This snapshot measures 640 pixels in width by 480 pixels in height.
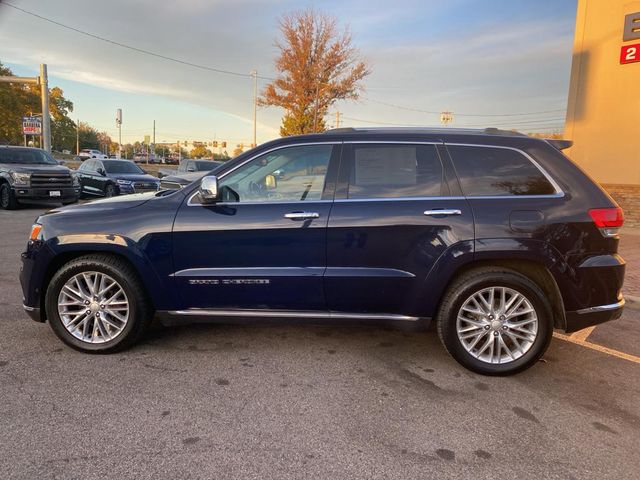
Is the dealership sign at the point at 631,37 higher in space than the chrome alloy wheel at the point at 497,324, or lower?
higher

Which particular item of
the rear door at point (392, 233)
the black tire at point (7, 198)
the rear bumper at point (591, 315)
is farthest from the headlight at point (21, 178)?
the rear bumper at point (591, 315)

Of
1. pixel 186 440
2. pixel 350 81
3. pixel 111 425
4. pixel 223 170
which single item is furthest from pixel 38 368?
pixel 350 81

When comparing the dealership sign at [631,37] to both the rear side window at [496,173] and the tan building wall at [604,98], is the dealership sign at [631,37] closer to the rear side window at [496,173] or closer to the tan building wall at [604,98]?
the tan building wall at [604,98]

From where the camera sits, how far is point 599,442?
9.25 ft

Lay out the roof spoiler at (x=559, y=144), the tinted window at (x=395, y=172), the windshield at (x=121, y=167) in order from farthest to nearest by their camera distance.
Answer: the windshield at (x=121, y=167) < the roof spoiler at (x=559, y=144) < the tinted window at (x=395, y=172)

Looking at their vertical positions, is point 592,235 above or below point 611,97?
below

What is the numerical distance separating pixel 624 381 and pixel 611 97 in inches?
421

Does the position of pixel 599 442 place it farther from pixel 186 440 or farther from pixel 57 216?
pixel 57 216

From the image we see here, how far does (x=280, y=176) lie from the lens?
153 inches

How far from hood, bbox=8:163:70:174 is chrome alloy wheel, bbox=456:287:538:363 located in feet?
44.7

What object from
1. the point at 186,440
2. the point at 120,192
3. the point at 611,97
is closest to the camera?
the point at 186,440

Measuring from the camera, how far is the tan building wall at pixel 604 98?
37.9 ft

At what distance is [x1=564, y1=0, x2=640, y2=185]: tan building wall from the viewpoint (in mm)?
11555

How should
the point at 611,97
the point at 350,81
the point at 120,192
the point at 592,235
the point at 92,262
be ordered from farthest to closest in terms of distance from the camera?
the point at 350,81 < the point at 120,192 < the point at 611,97 < the point at 92,262 < the point at 592,235
